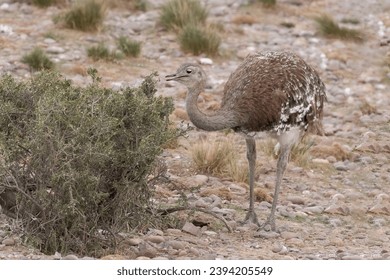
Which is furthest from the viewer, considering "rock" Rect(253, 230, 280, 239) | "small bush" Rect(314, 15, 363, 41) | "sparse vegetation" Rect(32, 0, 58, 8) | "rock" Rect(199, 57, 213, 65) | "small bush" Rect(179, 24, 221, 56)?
"small bush" Rect(314, 15, 363, 41)

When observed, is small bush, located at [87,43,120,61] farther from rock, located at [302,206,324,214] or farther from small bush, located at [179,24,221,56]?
rock, located at [302,206,324,214]

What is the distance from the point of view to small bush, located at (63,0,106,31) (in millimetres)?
16984

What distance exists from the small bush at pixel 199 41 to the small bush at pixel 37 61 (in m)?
2.57

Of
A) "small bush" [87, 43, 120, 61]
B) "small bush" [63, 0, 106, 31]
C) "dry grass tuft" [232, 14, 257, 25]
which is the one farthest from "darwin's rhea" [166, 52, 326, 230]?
"dry grass tuft" [232, 14, 257, 25]

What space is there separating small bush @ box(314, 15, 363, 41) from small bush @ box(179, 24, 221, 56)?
8.07 ft

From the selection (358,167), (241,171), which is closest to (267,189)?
(241,171)

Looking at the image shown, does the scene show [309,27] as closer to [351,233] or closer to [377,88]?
[377,88]

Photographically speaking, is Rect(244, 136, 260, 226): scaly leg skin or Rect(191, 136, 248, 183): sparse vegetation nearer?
Rect(244, 136, 260, 226): scaly leg skin

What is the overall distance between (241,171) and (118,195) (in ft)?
10.4

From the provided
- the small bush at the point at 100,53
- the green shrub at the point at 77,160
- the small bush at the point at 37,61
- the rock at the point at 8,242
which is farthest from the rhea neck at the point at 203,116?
the small bush at the point at 100,53

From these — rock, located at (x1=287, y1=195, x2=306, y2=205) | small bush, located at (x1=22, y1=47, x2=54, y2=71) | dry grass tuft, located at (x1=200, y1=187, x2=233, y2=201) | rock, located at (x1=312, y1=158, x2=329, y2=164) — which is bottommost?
rock, located at (x1=312, y1=158, x2=329, y2=164)

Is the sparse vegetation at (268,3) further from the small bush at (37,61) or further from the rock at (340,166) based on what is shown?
the rock at (340,166)

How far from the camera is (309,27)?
18766 millimetres

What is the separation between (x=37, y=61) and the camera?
1494cm
